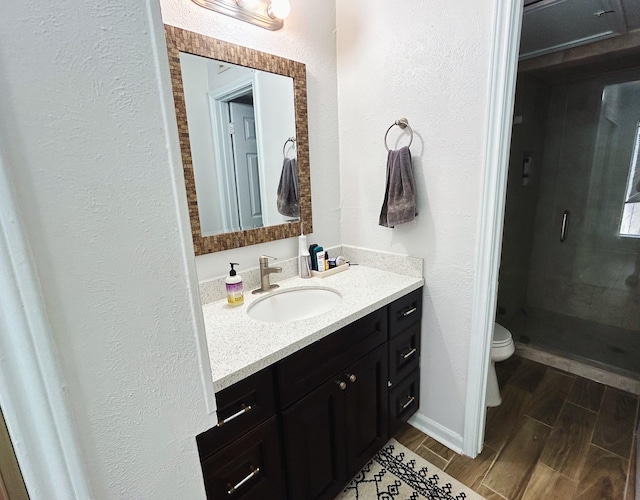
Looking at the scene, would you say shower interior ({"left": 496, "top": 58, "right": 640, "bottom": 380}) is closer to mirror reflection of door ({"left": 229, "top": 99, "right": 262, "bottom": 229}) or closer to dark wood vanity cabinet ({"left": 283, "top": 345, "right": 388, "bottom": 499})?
dark wood vanity cabinet ({"left": 283, "top": 345, "right": 388, "bottom": 499})

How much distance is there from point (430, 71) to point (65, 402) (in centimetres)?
152

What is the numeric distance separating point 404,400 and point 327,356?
71 cm

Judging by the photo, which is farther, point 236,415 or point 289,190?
point 289,190

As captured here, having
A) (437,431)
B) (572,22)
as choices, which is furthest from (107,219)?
(572,22)

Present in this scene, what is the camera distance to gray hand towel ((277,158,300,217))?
1521mm

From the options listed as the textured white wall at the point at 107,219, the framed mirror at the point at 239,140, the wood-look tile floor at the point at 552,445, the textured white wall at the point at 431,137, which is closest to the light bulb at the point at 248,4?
the framed mirror at the point at 239,140

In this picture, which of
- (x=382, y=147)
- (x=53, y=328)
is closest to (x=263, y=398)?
(x=53, y=328)

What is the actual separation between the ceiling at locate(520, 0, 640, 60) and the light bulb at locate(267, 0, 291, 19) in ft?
3.72

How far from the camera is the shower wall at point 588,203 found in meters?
2.27

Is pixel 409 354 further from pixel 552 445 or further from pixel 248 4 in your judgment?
pixel 248 4

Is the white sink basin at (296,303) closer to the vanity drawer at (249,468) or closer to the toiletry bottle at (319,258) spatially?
the toiletry bottle at (319,258)

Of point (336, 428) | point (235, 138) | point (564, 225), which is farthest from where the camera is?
point (564, 225)

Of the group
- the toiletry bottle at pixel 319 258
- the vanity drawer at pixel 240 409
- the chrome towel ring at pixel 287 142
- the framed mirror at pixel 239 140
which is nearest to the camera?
the vanity drawer at pixel 240 409

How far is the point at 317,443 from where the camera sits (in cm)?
115
